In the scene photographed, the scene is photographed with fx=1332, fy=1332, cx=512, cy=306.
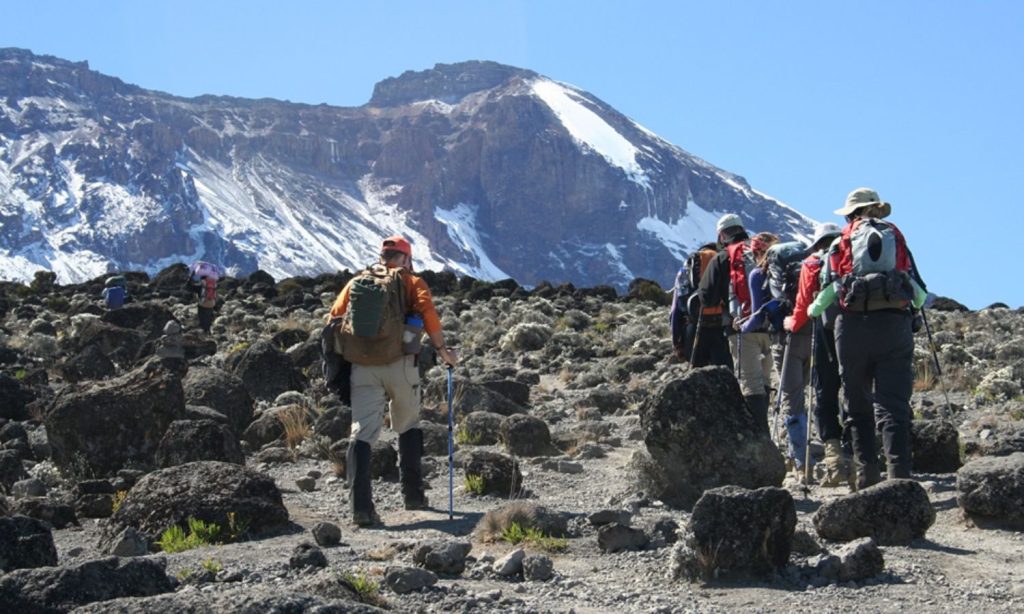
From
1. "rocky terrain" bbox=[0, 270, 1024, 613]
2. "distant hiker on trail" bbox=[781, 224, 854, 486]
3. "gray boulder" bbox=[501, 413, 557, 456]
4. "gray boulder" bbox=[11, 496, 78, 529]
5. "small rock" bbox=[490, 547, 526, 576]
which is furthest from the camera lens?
"gray boulder" bbox=[501, 413, 557, 456]

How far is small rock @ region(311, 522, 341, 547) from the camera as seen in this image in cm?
745

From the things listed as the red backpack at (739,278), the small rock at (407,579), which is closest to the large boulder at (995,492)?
the red backpack at (739,278)

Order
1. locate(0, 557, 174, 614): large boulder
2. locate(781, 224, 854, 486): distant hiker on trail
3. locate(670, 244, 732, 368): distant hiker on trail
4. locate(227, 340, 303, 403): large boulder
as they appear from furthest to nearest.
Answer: locate(227, 340, 303, 403): large boulder, locate(670, 244, 732, 368): distant hiker on trail, locate(781, 224, 854, 486): distant hiker on trail, locate(0, 557, 174, 614): large boulder

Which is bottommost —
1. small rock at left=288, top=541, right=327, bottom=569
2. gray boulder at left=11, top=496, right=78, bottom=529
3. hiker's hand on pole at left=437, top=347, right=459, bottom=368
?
small rock at left=288, top=541, right=327, bottom=569

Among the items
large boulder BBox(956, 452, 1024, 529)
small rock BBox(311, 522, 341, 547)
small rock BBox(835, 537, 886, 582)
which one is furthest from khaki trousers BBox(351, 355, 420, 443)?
large boulder BBox(956, 452, 1024, 529)

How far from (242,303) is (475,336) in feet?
36.0

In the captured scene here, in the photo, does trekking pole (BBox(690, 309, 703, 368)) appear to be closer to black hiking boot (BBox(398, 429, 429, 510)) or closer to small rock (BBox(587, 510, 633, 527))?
black hiking boot (BBox(398, 429, 429, 510))

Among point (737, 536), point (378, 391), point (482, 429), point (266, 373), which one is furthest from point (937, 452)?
point (266, 373)

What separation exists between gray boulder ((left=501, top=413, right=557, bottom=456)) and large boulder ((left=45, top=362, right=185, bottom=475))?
2.80 m

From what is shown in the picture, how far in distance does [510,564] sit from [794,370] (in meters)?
3.98

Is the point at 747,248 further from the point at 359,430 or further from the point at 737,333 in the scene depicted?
the point at 359,430

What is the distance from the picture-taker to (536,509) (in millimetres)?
7688

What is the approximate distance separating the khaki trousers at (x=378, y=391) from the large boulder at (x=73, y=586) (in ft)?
9.98

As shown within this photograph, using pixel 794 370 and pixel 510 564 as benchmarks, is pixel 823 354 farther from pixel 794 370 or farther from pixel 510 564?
pixel 510 564
